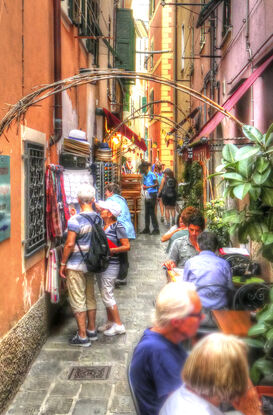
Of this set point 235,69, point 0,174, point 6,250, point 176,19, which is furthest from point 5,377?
point 176,19

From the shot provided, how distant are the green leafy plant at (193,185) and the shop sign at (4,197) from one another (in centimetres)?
843

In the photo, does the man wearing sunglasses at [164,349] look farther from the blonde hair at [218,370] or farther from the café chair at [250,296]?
the café chair at [250,296]

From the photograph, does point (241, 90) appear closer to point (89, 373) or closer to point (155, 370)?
point (89, 373)

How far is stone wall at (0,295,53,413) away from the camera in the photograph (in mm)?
4773

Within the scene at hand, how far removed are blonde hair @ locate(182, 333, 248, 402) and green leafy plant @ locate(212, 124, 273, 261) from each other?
175cm

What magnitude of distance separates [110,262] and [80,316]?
86cm

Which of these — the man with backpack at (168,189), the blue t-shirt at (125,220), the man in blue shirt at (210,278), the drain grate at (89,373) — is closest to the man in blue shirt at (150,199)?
the man with backpack at (168,189)

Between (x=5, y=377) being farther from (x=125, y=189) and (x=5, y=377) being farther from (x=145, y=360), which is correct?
(x=125, y=189)

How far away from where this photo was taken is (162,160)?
94.3 ft

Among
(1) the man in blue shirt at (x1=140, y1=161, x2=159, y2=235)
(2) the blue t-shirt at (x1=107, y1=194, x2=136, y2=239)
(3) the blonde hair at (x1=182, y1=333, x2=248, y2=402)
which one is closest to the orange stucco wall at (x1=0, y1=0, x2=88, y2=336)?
(2) the blue t-shirt at (x1=107, y1=194, x2=136, y2=239)

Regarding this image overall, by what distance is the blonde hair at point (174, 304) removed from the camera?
8.70 ft

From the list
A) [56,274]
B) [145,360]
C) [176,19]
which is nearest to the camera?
[145,360]

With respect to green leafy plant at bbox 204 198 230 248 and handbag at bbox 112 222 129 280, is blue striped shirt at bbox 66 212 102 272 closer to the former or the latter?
handbag at bbox 112 222 129 280

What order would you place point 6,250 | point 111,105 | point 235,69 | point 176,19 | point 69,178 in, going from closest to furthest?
1. point 6,250
2. point 69,178
3. point 235,69
4. point 111,105
5. point 176,19
